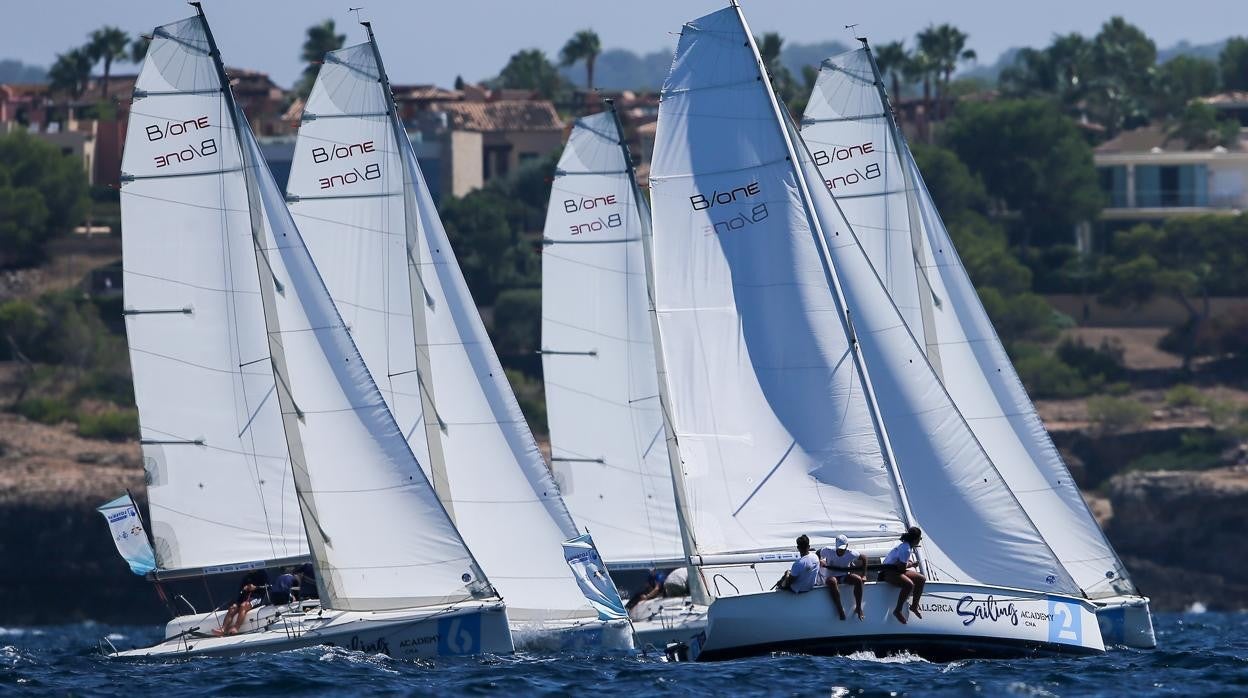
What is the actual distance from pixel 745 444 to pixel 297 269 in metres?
6.66

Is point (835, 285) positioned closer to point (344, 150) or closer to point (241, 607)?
point (241, 607)

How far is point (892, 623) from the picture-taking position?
25297 mm

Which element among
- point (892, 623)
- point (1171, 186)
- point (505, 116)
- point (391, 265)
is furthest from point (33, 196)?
point (892, 623)

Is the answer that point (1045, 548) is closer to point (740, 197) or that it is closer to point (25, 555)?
point (740, 197)

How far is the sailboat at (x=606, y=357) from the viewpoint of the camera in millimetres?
37000

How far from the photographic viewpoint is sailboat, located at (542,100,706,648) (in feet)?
121

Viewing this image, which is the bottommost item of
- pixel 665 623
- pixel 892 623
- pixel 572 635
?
pixel 665 623

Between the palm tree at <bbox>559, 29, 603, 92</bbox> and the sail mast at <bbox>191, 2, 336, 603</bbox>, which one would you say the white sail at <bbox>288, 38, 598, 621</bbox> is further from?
the palm tree at <bbox>559, 29, 603, 92</bbox>

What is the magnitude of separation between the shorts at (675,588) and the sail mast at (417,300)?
17.8 feet

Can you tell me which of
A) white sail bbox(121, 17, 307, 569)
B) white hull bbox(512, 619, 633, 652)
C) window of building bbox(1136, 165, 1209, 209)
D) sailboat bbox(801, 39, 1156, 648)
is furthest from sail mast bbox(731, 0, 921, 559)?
window of building bbox(1136, 165, 1209, 209)

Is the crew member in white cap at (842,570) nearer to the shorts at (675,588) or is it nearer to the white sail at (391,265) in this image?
the white sail at (391,265)

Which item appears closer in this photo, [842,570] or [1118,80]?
[842,570]

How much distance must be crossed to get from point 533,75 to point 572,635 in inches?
4600

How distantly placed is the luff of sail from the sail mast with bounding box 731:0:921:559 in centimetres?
528
